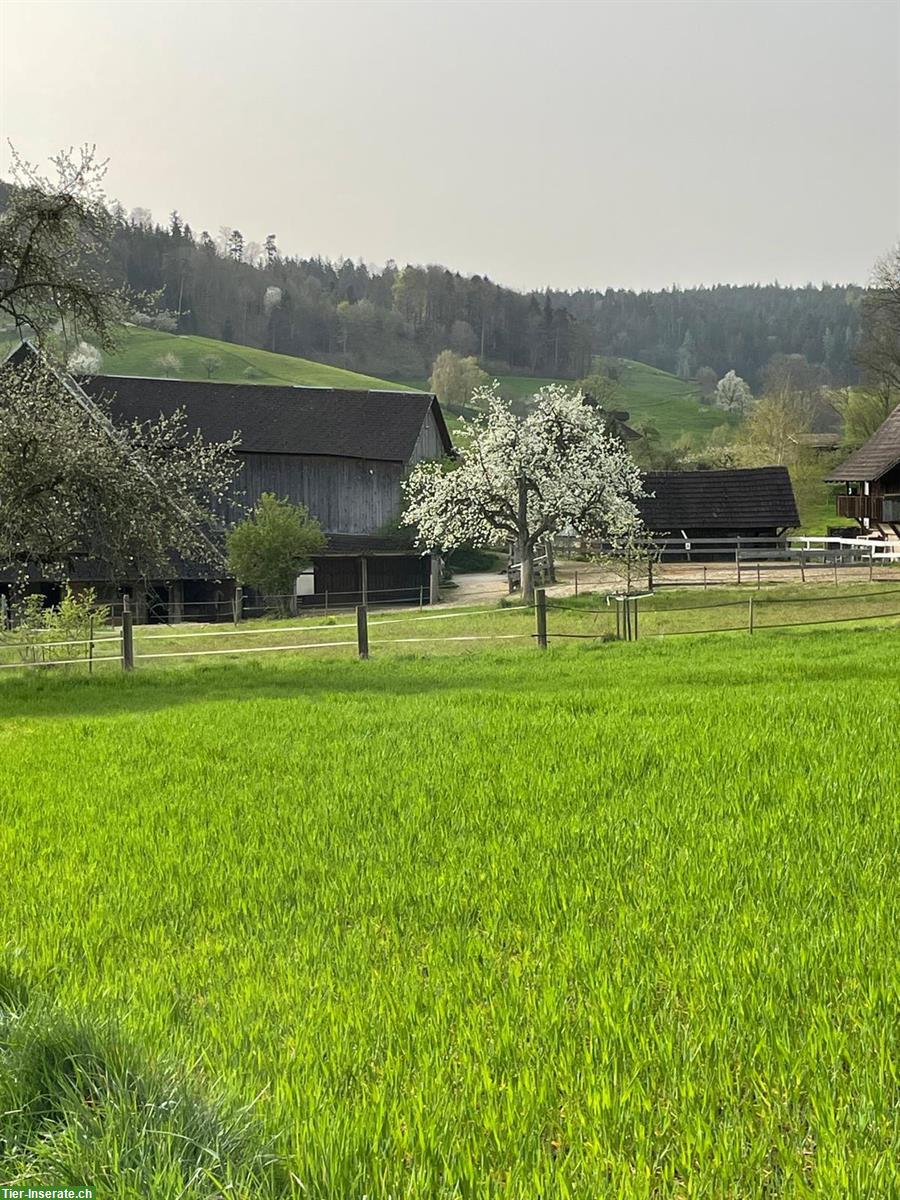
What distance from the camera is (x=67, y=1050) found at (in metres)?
3.36

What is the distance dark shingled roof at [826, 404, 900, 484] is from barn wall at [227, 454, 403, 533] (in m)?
23.2

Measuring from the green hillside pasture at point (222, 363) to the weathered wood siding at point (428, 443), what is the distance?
57.4m

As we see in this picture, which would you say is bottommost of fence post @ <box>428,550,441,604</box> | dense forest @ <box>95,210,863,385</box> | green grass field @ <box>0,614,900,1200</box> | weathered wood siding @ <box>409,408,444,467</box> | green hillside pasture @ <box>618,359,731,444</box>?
green grass field @ <box>0,614,900,1200</box>

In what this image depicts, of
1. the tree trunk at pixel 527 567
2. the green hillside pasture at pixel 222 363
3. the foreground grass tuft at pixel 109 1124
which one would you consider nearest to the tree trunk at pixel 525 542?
the tree trunk at pixel 527 567

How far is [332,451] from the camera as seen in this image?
55.2 metres

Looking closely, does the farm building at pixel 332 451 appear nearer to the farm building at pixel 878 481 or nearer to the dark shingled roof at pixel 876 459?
the dark shingled roof at pixel 876 459

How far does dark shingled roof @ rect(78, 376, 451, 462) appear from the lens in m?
55.6

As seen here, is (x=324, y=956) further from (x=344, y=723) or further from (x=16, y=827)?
(x=344, y=723)

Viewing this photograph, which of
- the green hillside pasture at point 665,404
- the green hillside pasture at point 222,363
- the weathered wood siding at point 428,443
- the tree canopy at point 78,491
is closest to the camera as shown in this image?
the tree canopy at point 78,491

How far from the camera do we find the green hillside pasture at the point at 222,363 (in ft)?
391

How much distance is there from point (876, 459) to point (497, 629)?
99.5 feet

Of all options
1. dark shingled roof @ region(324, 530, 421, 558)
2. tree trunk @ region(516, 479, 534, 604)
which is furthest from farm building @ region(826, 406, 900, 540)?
dark shingled roof @ region(324, 530, 421, 558)

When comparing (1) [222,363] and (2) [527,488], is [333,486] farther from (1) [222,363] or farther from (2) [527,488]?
(1) [222,363]

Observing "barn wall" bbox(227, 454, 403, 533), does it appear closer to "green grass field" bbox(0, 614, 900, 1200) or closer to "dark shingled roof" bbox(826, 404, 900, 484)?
"dark shingled roof" bbox(826, 404, 900, 484)
